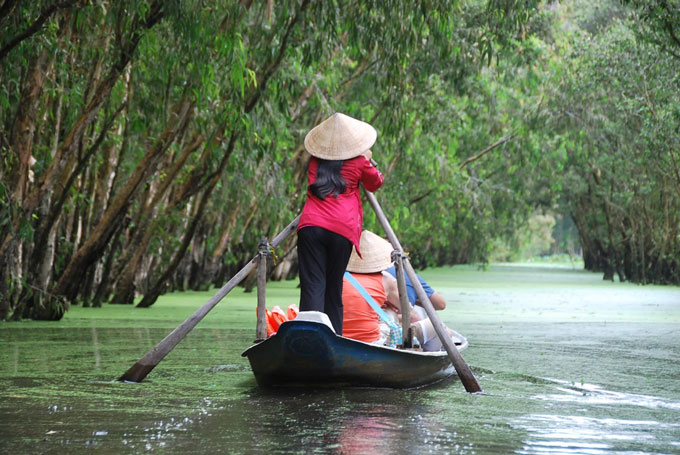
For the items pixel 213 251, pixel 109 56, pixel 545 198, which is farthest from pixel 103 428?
pixel 545 198

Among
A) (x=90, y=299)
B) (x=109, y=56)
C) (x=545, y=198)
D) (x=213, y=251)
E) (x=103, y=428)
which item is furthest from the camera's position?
(x=545, y=198)

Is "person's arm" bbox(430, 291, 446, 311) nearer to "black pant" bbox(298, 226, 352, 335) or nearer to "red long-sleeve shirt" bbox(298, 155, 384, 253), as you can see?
"red long-sleeve shirt" bbox(298, 155, 384, 253)

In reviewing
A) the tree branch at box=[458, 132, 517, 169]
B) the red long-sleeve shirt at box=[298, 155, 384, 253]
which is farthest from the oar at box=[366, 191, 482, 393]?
the tree branch at box=[458, 132, 517, 169]

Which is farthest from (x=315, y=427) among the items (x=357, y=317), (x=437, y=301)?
(x=437, y=301)

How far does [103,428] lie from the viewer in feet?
16.8

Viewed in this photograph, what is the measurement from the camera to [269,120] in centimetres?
1145

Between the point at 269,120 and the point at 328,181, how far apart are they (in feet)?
15.2

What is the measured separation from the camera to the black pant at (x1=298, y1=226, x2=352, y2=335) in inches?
266

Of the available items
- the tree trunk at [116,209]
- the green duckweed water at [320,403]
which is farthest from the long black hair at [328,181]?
the tree trunk at [116,209]

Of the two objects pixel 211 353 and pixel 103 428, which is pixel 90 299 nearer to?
pixel 211 353

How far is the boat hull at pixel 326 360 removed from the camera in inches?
239

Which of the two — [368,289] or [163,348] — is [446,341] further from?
[163,348]

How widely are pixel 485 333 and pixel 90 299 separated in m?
Result: 5.87

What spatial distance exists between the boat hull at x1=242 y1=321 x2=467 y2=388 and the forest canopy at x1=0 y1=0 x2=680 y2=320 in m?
3.03
